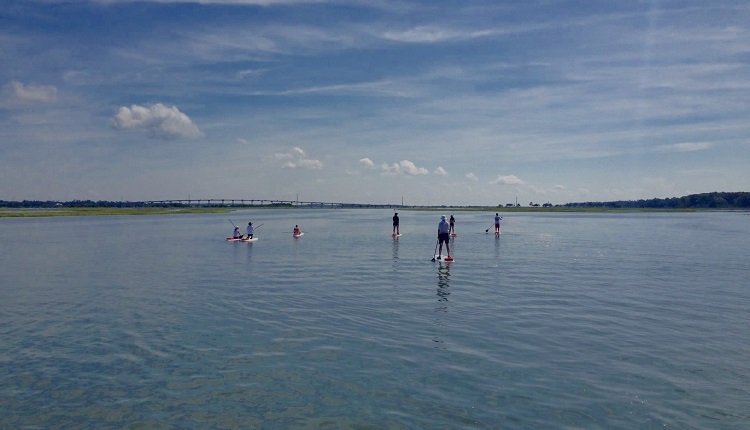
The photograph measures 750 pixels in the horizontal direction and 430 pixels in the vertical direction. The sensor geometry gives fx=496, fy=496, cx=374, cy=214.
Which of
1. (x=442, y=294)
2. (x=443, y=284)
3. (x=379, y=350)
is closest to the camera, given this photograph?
(x=379, y=350)

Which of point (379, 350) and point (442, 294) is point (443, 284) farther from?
point (379, 350)

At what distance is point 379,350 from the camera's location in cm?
1280

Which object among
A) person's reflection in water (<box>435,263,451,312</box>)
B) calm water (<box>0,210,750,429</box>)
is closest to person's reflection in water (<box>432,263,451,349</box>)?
person's reflection in water (<box>435,263,451,312</box>)

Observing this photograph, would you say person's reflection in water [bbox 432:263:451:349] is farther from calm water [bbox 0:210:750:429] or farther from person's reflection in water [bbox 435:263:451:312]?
calm water [bbox 0:210:750:429]

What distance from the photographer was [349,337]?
14031 millimetres

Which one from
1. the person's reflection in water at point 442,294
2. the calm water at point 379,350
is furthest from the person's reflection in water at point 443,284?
the calm water at point 379,350

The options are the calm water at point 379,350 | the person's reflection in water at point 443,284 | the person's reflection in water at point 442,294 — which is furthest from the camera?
the person's reflection in water at point 443,284

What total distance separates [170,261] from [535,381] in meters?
28.8

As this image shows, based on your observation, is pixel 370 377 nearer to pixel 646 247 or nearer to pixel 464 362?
pixel 464 362

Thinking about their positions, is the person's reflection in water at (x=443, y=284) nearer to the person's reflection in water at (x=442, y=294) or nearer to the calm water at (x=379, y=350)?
the person's reflection in water at (x=442, y=294)

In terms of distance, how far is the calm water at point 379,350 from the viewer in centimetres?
919

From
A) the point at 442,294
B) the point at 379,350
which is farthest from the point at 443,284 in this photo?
the point at 379,350

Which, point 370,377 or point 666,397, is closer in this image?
point 666,397

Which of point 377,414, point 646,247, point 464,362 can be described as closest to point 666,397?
point 464,362
